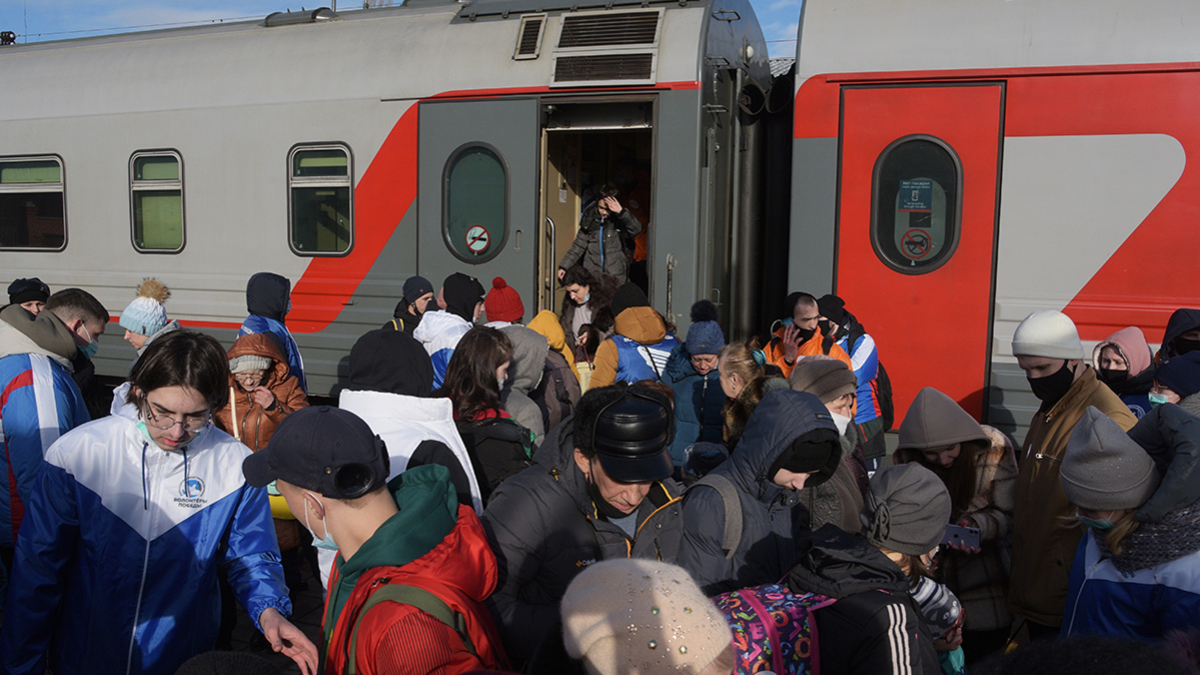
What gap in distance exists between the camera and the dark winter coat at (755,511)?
7.65 ft

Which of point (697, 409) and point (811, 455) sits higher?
point (811, 455)

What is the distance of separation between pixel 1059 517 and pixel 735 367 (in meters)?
1.50

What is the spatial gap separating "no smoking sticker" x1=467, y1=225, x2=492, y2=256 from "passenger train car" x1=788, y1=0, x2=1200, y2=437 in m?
2.22

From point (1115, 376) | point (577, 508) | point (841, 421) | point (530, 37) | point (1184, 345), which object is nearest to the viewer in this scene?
point (577, 508)

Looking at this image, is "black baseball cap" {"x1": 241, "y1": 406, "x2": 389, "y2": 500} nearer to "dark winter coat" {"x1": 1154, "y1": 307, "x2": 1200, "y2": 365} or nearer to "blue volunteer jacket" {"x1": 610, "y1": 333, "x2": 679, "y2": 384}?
"blue volunteer jacket" {"x1": 610, "y1": 333, "x2": 679, "y2": 384}

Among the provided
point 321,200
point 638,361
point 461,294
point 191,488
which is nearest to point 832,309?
point 638,361

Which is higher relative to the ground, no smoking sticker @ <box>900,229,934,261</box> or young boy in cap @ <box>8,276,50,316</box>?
no smoking sticker @ <box>900,229,934,261</box>

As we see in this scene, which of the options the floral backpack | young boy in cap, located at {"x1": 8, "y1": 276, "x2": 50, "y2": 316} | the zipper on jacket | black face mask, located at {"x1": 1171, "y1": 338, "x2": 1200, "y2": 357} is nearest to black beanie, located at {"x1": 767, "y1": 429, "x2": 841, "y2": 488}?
the floral backpack

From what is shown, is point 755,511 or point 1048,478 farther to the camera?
point 1048,478

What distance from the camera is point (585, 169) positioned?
24.9ft

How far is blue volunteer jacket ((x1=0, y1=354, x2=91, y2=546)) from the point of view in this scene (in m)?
2.95

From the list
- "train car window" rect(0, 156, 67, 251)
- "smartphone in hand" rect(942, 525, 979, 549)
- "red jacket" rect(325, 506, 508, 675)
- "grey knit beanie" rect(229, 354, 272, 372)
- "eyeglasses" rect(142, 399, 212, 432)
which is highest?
"train car window" rect(0, 156, 67, 251)

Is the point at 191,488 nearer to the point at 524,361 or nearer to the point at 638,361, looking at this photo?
the point at 524,361

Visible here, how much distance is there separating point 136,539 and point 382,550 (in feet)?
3.50
